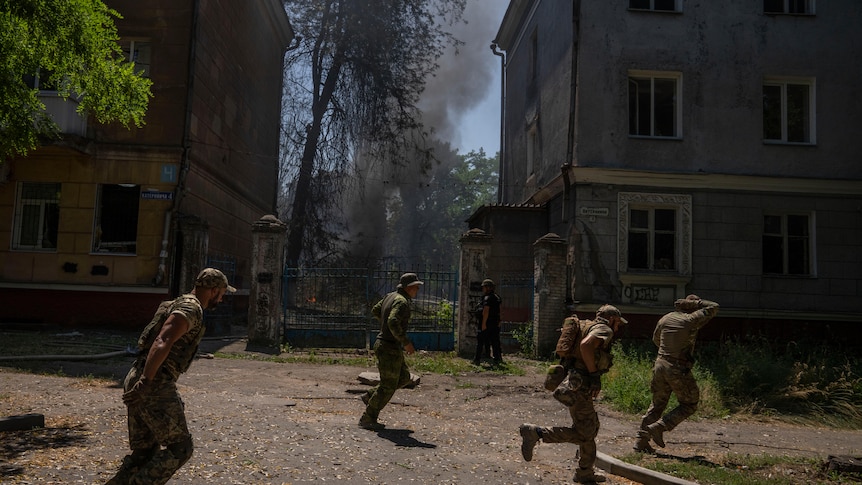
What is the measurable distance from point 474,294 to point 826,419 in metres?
7.02

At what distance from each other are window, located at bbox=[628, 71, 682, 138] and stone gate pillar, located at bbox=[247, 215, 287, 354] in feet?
27.9

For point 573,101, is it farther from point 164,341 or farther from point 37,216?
point 37,216

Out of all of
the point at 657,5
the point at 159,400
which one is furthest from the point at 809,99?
the point at 159,400

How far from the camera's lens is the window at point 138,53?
16.0m

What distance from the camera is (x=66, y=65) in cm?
730

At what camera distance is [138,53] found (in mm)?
16109

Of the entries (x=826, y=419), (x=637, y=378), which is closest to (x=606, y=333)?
(x=637, y=378)

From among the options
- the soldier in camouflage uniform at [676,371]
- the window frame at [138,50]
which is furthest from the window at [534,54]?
the soldier in camouflage uniform at [676,371]

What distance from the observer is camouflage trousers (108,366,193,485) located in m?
3.85

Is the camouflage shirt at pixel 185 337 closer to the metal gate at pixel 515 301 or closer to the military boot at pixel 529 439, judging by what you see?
the military boot at pixel 529 439

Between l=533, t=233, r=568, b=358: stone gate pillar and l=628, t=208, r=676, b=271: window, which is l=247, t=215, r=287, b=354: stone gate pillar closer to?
l=533, t=233, r=568, b=358: stone gate pillar

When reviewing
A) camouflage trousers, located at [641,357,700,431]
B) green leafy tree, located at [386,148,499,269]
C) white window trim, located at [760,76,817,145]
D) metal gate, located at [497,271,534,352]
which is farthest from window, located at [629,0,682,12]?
green leafy tree, located at [386,148,499,269]

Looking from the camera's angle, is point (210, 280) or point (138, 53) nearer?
point (210, 280)

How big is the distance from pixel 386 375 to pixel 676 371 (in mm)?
2966
